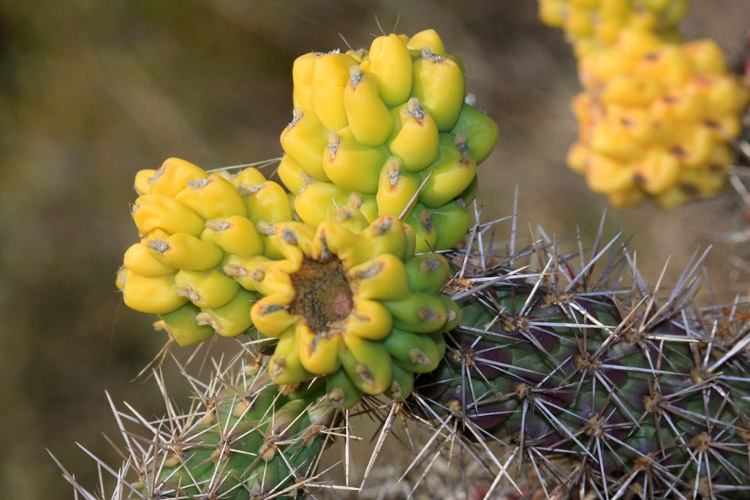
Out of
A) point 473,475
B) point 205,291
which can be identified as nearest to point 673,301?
point 473,475

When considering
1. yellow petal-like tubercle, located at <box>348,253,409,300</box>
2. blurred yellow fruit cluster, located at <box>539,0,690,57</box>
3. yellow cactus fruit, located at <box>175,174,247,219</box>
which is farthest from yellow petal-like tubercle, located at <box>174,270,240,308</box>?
blurred yellow fruit cluster, located at <box>539,0,690,57</box>

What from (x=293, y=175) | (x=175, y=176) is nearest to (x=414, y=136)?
(x=293, y=175)

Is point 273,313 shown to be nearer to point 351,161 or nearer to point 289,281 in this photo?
point 289,281

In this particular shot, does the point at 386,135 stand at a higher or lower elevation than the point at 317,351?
higher

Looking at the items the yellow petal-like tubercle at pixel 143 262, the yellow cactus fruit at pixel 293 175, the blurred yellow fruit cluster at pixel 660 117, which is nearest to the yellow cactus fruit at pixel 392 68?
the yellow cactus fruit at pixel 293 175

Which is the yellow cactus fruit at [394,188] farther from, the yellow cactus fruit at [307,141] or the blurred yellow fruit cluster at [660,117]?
the blurred yellow fruit cluster at [660,117]

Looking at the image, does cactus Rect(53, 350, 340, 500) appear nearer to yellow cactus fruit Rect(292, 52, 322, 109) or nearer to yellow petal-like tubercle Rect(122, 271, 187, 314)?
yellow petal-like tubercle Rect(122, 271, 187, 314)
